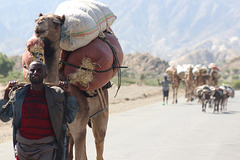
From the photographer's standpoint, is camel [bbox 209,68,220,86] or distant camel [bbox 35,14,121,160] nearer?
distant camel [bbox 35,14,121,160]

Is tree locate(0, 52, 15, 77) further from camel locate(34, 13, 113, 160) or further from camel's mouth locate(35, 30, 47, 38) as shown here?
camel's mouth locate(35, 30, 47, 38)

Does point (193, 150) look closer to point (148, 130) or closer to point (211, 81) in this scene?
point (148, 130)

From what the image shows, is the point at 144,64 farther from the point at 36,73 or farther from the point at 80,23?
the point at 36,73

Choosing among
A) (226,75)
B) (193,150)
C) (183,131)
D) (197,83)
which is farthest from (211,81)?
(226,75)

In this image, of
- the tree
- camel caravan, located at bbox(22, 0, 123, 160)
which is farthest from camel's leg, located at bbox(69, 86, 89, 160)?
the tree

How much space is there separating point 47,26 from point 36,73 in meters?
1.05

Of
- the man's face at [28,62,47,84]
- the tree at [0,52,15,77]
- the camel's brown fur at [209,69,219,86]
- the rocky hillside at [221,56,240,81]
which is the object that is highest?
the rocky hillside at [221,56,240,81]

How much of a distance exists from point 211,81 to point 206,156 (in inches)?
905

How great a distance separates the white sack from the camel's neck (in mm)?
267

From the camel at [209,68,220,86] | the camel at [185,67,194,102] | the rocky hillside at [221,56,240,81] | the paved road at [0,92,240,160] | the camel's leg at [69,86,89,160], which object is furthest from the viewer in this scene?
the rocky hillside at [221,56,240,81]

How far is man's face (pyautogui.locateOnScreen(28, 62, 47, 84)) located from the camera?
416 cm

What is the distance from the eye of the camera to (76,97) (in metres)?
5.52

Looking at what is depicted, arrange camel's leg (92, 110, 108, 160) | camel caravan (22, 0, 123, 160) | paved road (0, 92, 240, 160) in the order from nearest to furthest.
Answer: camel caravan (22, 0, 123, 160)
camel's leg (92, 110, 108, 160)
paved road (0, 92, 240, 160)

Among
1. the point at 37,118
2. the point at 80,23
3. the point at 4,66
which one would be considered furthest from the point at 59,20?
the point at 4,66
